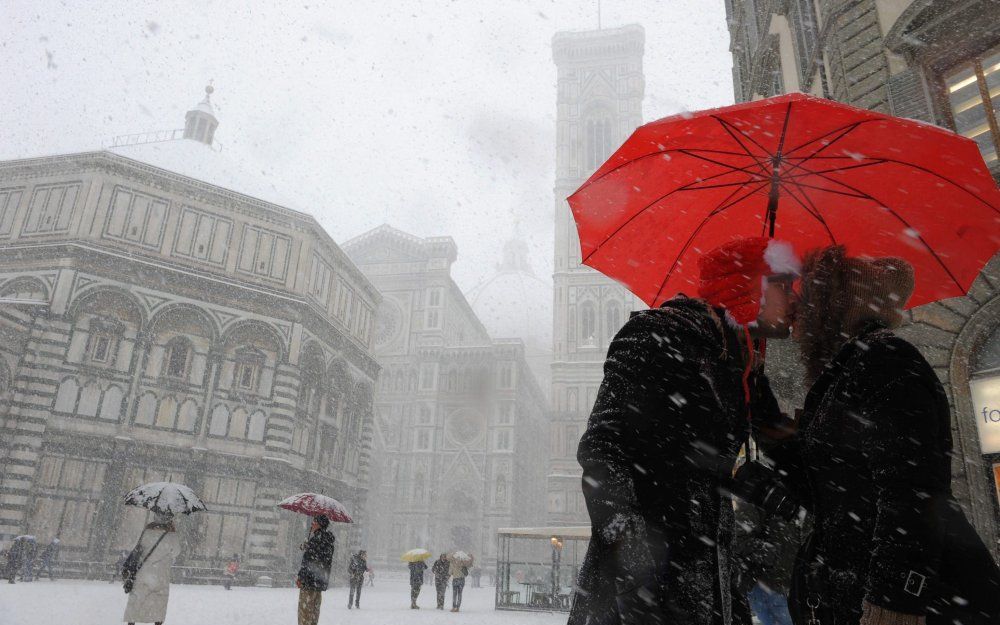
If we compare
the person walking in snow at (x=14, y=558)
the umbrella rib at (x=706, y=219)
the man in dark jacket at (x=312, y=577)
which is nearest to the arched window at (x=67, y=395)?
the person walking in snow at (x=14, y=558)

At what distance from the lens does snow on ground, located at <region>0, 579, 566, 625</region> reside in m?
11.0

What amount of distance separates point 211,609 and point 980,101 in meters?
15.5

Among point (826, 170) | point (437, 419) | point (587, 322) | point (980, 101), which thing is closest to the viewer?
point (826, 170)

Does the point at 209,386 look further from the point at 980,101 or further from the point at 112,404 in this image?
the point at 980,101

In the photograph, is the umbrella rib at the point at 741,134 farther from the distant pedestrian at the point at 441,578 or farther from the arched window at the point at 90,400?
the arched window at the point at 90,400

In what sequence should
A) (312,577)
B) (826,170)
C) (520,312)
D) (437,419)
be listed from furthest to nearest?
(520,312), (437,419), (312,577), (826,170)

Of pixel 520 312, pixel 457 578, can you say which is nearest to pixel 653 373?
pixel 457 578

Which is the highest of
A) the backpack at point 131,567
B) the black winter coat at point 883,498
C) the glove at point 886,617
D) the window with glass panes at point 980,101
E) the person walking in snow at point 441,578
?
the window with glass panes at point 980,101

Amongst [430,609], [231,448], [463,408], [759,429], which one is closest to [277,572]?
[231,448]

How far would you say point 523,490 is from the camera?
171 ft

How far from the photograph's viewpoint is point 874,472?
6.85ft

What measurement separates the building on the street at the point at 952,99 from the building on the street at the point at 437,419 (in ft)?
119

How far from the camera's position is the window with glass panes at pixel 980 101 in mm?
7355

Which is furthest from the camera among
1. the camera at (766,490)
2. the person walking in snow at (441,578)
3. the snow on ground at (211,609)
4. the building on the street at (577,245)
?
the building on the street at (577,245)
